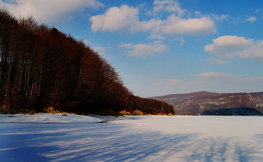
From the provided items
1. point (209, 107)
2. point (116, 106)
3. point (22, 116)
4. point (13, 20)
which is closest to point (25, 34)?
point (13, 20)

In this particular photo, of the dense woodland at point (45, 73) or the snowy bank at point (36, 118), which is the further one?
the dense woodland at point (45, 73)

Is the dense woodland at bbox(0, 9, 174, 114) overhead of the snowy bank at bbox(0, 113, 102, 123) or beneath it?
overhead

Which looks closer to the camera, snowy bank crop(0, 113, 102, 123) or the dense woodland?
snowy bank crop(0, 113, 102, 123)

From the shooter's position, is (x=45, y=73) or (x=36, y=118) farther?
(x=45, y=73)

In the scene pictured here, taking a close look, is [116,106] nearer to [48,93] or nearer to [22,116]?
[48,93]

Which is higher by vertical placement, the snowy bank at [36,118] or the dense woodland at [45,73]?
the dense woodland at [45,73]

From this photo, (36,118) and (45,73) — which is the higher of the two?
(45,73)

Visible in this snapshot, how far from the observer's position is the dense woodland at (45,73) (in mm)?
14594

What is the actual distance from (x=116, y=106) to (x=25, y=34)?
15.1 meters

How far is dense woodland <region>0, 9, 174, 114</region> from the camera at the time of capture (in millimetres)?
14594

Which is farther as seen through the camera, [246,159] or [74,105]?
[74,105]

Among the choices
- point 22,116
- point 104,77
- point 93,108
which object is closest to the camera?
point 22,116

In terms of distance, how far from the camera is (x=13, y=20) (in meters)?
17.6

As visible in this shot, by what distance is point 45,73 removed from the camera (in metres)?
→ 16.8
